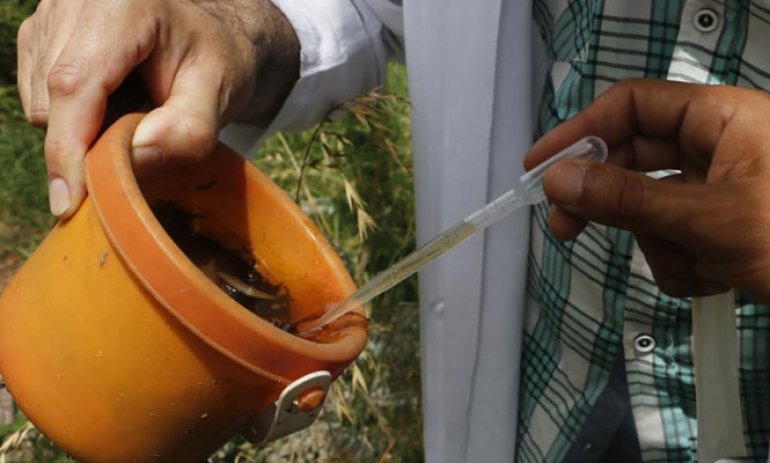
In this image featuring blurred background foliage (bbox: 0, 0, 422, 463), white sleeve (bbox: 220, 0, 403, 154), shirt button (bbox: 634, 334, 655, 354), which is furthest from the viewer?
blurred background foliage (bbox: 0, 0, 422, 463)

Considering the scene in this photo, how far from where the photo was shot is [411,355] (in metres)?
2.08

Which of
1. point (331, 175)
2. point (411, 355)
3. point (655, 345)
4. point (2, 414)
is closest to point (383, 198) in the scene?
point (331, 175)

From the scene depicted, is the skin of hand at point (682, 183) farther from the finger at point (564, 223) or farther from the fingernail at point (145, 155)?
the fingernail at point (145, 155)

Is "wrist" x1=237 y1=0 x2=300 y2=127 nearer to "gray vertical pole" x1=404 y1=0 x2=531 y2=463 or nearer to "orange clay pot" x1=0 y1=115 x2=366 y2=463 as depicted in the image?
"gray vertical pole" x1=404 y1=0 x2=531 y2=463

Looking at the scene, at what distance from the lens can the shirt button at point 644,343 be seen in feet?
3.95

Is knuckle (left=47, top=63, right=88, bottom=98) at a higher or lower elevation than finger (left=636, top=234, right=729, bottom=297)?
higher

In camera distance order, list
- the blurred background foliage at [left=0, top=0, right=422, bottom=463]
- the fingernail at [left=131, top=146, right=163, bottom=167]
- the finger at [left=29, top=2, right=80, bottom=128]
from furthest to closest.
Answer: the blurred background foliage at [left=0, top=0, right=422, bottom=463], the finger at [left=29, top=2, right=80, bottom=128], the fingernail at [left=131, top=146, right=163, bottom=167]

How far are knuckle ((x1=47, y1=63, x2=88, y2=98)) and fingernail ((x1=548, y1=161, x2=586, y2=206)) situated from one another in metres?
0.44

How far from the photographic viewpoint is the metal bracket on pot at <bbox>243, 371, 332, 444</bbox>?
2.94ft

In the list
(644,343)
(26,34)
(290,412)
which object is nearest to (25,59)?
(26,34)

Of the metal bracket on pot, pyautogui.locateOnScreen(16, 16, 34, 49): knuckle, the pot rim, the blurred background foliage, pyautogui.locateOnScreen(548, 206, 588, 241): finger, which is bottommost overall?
the blurred background foliage

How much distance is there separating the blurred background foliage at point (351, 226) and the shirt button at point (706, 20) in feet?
2.23

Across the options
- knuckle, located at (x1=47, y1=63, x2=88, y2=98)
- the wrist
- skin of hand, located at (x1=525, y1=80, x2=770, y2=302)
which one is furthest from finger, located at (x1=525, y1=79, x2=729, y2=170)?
knuckle, located at (x1=47, y1=63, x2=88, y2=98)

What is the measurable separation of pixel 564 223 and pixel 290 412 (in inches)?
13.0
